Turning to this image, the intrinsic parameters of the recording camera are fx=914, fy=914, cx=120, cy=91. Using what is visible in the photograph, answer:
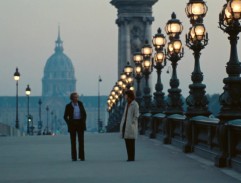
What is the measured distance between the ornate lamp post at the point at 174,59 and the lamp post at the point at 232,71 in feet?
45.0

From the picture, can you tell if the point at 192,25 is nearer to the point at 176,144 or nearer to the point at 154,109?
the point at 176,144

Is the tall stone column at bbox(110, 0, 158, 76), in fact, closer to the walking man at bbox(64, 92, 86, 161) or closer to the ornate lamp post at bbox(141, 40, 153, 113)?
the ornate lamp post at bbox(141, 40, 153, 113)

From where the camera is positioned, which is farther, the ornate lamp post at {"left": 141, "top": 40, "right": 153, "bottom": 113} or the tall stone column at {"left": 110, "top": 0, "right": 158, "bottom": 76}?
the tall stone column at {"left": 110, "top": 0, "right": 158, "bottom": 76}

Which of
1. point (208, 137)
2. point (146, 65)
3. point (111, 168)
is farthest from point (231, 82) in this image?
point (146, 65)

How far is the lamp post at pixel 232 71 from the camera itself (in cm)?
2155

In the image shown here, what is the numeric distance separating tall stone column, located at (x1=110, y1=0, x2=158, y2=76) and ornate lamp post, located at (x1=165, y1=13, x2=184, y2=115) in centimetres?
11209

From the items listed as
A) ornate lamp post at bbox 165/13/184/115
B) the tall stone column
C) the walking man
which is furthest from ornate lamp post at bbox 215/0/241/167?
the tall stone column

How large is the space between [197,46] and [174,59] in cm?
766

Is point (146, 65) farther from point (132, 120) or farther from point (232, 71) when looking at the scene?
point (232, 71)

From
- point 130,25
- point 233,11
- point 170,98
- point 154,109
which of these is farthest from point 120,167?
point 130,25

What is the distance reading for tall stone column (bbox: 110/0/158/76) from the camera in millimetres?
148625

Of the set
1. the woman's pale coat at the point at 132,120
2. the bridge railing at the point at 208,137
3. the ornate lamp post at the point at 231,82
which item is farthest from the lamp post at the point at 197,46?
the ornate lamp post at the point at 231,82

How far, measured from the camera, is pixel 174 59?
36.3 m

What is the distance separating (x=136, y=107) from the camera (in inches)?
1011
